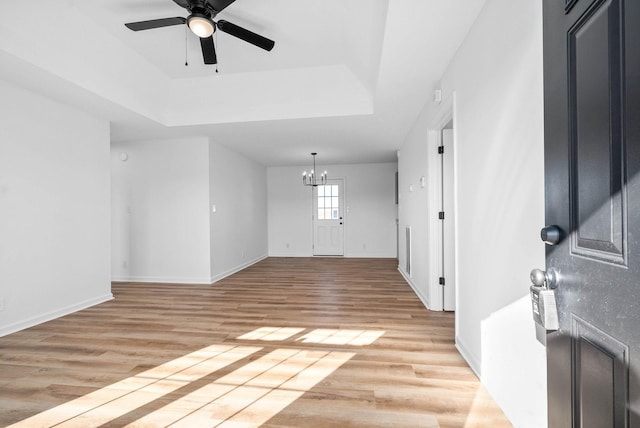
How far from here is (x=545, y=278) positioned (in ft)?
3.01

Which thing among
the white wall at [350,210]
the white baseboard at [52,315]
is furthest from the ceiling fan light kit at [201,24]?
the white wall at [350,210]

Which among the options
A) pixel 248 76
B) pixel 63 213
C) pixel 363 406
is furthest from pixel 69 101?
pixel 363 406

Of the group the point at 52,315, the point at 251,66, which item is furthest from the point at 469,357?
the point at 52,315

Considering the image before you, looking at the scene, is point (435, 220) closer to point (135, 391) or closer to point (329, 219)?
point (135, 391)

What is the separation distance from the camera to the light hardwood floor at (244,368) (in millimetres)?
1678

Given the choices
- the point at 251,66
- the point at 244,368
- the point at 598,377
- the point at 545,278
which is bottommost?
the point at 244,368

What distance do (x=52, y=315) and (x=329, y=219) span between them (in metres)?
5.60

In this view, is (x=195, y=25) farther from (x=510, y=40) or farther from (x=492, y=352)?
(x=492, y=352)

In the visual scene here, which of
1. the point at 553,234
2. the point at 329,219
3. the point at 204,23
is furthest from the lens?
the point at 329,219

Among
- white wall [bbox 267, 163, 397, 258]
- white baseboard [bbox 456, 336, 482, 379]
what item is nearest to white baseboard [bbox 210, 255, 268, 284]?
white wall [bbox 267, 163, 397, 258]

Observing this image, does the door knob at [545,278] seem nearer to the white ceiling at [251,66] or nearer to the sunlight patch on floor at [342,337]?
the white ceiling at [251,66]

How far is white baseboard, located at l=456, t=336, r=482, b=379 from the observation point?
2.00 m

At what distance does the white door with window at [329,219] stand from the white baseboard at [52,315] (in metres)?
4.72

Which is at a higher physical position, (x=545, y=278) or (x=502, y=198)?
(x=502, y=198)
